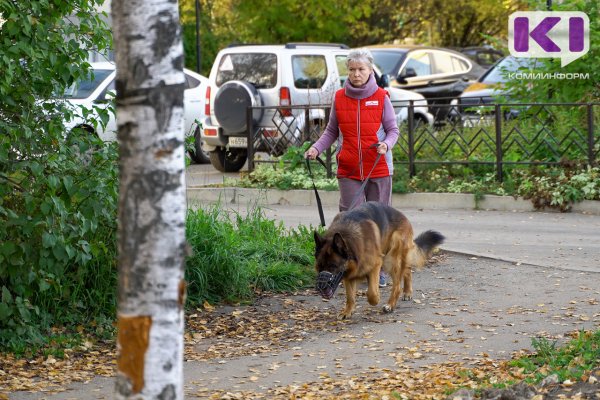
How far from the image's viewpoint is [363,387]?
6328mm

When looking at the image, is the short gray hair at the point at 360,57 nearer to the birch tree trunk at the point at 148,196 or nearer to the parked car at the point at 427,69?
the birch tree trunk at the point at 148,196

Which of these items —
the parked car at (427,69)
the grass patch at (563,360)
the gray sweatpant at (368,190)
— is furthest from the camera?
the parked car at (427,69)

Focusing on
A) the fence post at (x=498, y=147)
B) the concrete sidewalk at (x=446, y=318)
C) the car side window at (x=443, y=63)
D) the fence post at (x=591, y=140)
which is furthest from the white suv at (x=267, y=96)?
the car side window at (x=443, y=63)

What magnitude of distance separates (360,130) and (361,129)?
13 mm

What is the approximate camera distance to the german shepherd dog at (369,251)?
7.89 m

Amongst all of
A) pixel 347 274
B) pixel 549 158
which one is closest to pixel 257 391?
pixel 347 274

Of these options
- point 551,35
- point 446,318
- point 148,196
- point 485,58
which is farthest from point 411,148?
point 485,58

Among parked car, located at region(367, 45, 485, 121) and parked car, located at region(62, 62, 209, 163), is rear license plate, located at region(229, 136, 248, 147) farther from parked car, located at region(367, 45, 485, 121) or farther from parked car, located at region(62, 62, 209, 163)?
parked car, located at region(367, 45, 485, 121)

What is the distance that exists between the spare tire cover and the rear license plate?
0.13 meters

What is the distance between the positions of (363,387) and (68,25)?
3270mm

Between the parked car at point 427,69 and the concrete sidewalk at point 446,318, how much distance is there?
1335cm

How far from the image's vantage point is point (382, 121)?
9172mm

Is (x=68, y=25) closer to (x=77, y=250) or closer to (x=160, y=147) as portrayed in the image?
(x=77, y=250)

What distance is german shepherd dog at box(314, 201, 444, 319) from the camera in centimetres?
789
